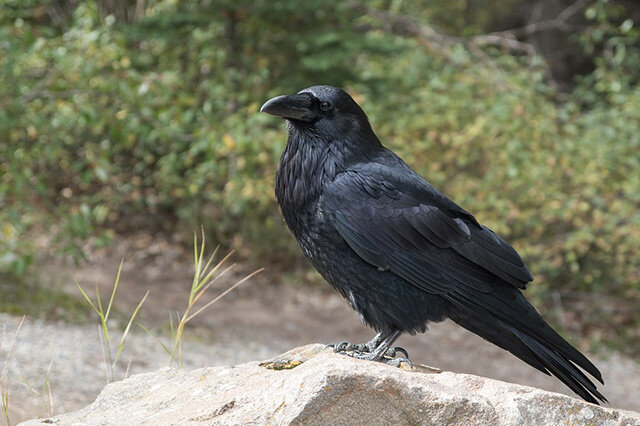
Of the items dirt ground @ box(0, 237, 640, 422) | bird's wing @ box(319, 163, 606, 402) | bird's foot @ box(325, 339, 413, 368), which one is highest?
bird's wing @ box(319, 163, 606, 402)

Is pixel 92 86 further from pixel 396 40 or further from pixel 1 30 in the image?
pixel 396 40

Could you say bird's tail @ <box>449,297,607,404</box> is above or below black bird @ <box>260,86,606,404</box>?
below

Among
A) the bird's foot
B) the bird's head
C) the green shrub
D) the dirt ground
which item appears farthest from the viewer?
the green shrub

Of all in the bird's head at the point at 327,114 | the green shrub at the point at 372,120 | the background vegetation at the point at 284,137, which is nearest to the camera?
the bird's head at the point at 327,114

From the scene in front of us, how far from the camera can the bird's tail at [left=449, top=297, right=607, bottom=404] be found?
10.6 ft

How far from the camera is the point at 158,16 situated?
326 inches

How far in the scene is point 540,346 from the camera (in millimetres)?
3266

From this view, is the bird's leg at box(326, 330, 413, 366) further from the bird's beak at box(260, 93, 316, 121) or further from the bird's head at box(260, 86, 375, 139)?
the bird's beak at box(260, 93, 316, 121)

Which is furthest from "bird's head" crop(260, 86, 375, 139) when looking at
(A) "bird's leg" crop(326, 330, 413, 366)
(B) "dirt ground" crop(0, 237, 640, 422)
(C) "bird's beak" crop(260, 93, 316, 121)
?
(B) "dirt ground" crop(0, 237, 640, 422)

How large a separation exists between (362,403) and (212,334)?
5178 mm

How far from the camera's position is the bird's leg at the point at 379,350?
3.26 metres

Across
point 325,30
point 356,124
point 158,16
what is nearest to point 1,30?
point 158,16

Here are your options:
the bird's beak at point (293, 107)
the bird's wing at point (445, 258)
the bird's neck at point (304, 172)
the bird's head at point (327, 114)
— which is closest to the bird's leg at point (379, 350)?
the bird's wing at point (445, 258)

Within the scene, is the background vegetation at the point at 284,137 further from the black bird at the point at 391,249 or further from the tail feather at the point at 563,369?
the tail feather at the point at 563,369
